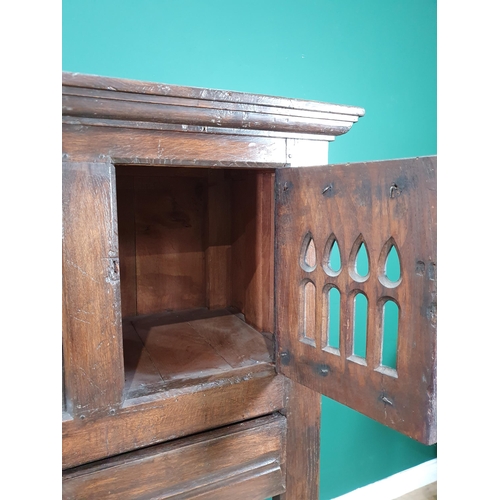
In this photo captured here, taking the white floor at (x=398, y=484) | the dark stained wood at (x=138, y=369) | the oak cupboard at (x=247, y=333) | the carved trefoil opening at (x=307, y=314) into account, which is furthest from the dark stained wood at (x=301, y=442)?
the white floor at (x=398, y=484)

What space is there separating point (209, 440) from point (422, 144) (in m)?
1.38

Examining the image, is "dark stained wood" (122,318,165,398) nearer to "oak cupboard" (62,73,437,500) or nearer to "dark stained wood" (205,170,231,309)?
"oak cupboard" (62,73,437,500)

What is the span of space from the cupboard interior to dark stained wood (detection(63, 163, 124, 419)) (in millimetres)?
216

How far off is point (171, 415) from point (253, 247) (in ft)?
1.30

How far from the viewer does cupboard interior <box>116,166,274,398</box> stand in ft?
2.80

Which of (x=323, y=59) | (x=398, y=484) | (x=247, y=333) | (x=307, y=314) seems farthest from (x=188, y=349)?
(x=398, y=484)

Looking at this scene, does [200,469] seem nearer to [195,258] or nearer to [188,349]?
[188,349]

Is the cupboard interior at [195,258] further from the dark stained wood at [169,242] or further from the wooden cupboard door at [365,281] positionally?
the wooden cupboard door at [365,281]

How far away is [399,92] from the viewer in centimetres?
154

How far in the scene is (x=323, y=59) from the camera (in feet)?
4.45

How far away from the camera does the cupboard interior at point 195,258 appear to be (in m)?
0.85

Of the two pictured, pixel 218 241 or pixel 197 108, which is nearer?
pixel 197 108

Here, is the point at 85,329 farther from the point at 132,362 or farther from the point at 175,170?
the point at 175,170
